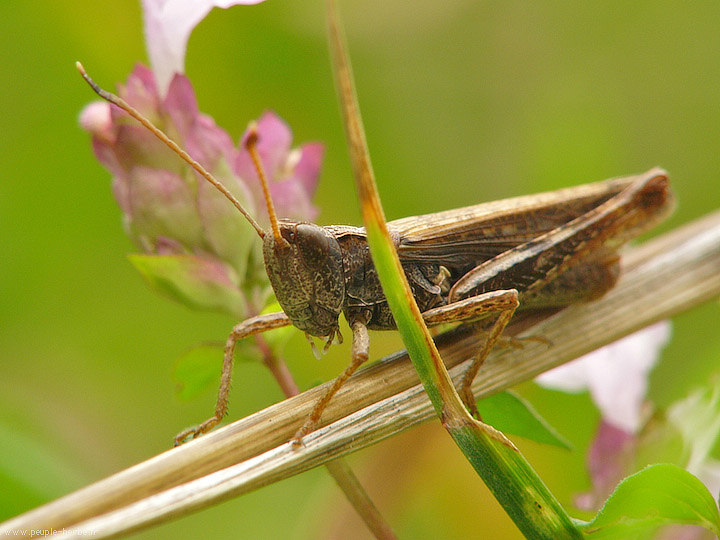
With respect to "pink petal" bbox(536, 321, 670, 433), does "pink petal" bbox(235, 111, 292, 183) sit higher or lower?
higher

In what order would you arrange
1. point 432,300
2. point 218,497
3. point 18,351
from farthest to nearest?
point 18,351, point 432,300, point 218,497

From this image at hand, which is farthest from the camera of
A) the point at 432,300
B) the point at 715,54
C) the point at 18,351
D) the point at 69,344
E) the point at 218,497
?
the point at 715,54

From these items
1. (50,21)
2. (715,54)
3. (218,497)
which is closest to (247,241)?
(218,497)

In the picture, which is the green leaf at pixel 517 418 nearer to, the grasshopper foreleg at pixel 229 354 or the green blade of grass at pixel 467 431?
the green blade of grass at pixel 467 431

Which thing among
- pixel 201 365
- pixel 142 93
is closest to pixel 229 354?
pixel 201 365

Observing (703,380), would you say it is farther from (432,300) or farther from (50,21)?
(50,21)

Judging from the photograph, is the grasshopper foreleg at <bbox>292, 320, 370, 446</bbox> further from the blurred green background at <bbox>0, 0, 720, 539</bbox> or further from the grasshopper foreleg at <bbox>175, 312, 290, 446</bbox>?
the blurred green background at <bbox>0, 0, 720, 539</bbox>

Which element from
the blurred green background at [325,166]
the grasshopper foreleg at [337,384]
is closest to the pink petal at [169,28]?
the grasshopper foreleg at [337,384]

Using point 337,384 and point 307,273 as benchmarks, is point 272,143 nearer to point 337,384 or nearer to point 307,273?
point 307,273

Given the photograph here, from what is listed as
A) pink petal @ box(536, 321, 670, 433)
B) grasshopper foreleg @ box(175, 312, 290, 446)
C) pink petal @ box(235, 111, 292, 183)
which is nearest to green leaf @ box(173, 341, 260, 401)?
grasshopper foreleg @ box(175, 312, 290, 446)
